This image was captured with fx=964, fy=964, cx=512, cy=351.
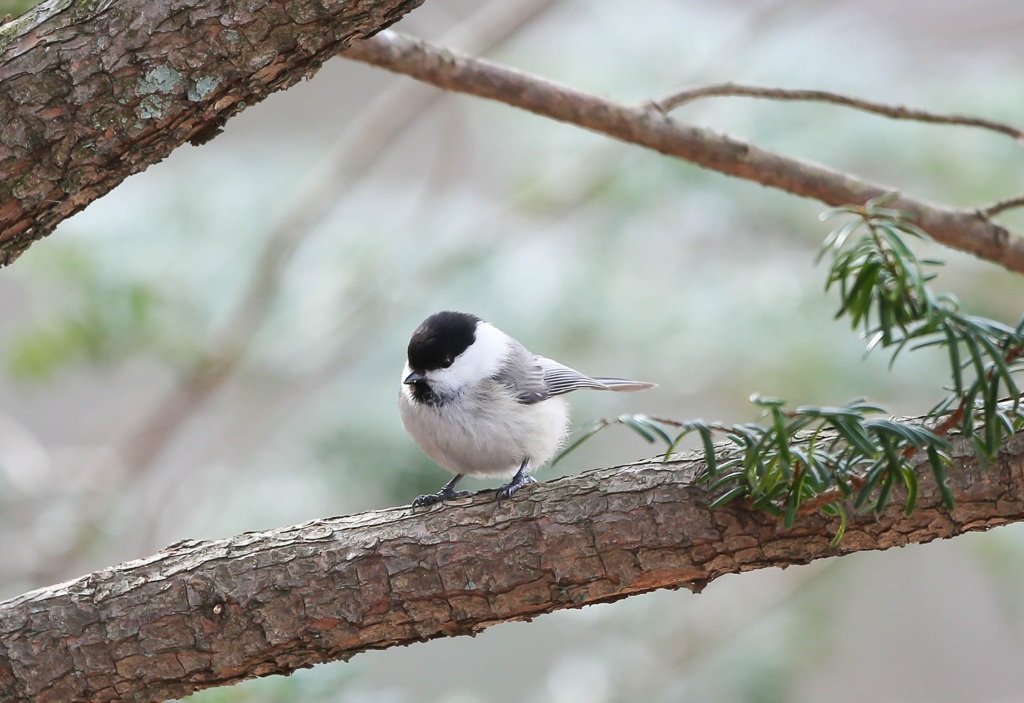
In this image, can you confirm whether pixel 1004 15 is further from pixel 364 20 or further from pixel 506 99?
pixel 364 20

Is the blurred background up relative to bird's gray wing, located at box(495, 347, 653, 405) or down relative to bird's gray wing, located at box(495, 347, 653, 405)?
up

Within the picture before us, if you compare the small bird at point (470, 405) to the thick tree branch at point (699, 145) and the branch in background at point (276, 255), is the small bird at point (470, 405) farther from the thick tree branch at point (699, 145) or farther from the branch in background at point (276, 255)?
the branch in background at point (276, 255)

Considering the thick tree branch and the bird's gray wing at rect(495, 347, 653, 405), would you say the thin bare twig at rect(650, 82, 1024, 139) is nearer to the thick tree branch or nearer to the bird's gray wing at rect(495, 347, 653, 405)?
the thick tree branch

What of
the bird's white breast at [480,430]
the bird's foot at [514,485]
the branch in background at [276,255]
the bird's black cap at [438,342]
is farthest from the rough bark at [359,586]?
the branch in background at [276,255]

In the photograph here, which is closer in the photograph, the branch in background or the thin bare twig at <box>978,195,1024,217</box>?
the thin bare twig at <box>978,195,1024,217</box>

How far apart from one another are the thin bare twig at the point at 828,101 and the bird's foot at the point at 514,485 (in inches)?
36.5

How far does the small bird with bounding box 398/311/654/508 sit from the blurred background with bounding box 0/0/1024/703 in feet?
2.56

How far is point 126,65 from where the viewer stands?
143 cm

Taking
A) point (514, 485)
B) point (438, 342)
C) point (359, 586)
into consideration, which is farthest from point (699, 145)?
point (359, 586)

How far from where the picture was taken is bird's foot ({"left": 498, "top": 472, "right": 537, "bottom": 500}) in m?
1.78

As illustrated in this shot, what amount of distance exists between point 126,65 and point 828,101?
5.10 feet

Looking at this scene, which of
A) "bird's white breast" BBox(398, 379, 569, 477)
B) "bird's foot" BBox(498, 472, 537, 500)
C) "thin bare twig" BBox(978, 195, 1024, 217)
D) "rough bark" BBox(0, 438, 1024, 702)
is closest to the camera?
"rough bark" BBox(0, 438, 1024, 702)

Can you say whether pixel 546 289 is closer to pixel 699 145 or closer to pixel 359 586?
pixel 699 145

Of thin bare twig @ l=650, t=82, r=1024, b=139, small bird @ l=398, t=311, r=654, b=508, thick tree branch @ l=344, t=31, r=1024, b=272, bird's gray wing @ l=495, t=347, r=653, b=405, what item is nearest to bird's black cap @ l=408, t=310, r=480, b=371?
small bird @ l=398, t=311, r=654, b=508
